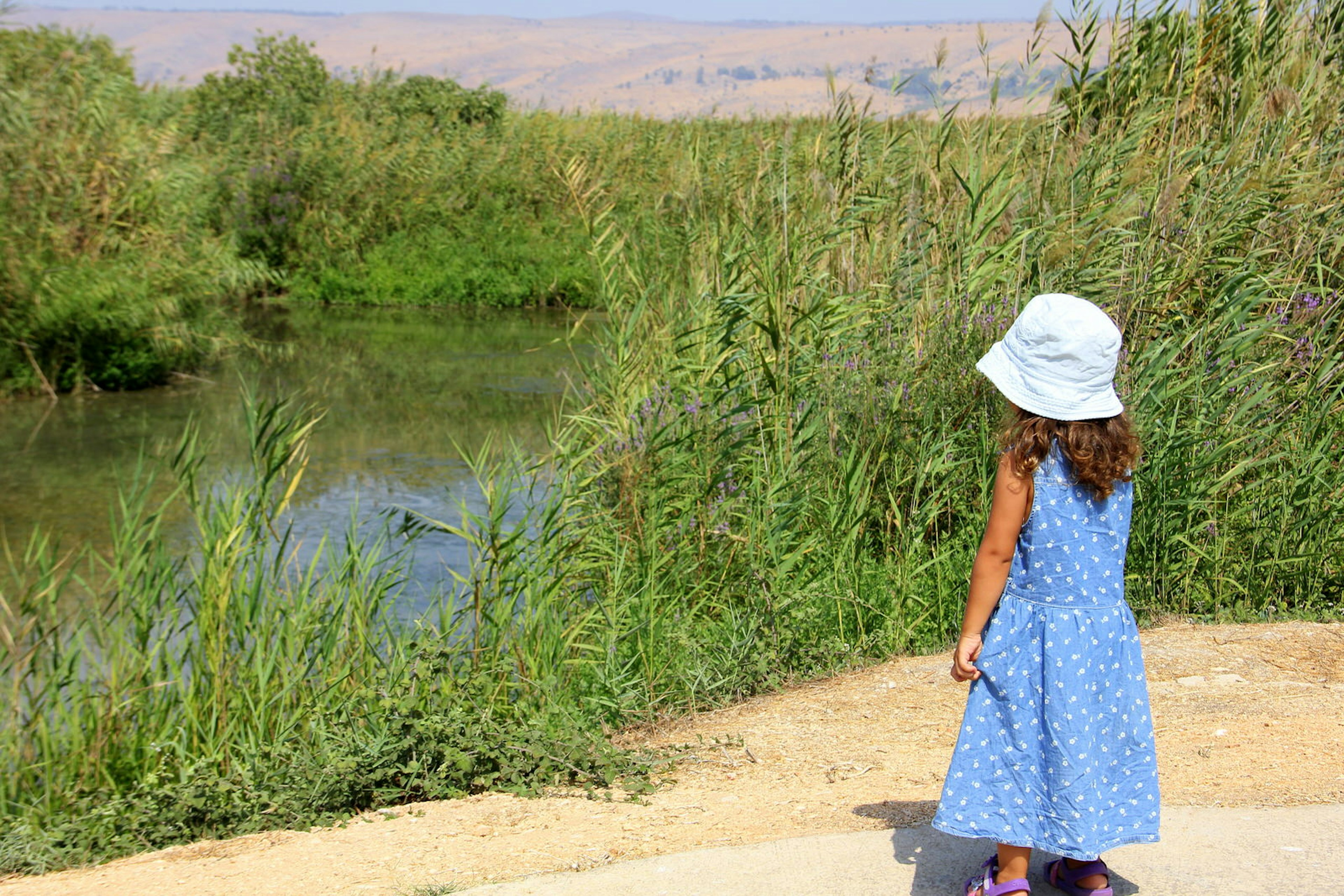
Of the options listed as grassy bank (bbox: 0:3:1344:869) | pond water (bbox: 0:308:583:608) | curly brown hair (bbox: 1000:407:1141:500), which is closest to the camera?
curly brown hair (bbox: 1000:407:1141:500)

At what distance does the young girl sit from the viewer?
3008 millimetres

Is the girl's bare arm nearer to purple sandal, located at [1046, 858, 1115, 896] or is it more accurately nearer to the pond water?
purple sandal, located at [1046, 858, 1115, 896]

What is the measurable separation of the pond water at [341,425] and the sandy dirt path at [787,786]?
7.03ft

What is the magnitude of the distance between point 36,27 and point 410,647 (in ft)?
36.2

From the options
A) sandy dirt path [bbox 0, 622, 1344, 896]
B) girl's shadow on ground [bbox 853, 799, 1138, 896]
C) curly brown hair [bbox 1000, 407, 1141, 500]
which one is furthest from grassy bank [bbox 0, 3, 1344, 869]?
curly brown hair [bbox 1000, 407, 1141, 500]

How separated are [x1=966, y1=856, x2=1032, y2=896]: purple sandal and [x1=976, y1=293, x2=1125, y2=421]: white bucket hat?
1.11 metres

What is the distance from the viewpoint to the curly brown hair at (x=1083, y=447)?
3.00 metres

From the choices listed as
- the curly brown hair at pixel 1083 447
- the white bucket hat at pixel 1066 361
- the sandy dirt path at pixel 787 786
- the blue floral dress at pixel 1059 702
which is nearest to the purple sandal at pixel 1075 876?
the blue floral dress at pixel 1059 702

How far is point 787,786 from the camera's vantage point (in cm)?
405

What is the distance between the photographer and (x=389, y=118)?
72.0 ft

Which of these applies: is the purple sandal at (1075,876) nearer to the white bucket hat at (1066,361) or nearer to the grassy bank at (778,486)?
the white bucket hat at (1066,361)

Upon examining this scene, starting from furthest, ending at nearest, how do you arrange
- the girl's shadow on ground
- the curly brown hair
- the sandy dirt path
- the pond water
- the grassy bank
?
the pond water < the grassy bank < the sandy dirt path < the girl's shadow on ground < the curly brown hair

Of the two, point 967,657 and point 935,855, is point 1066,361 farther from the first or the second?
point 935,855

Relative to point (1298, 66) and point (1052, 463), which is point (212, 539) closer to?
point (1052, 463)
